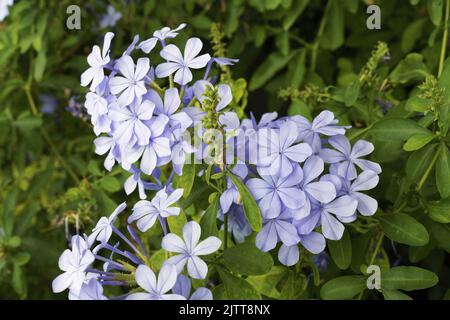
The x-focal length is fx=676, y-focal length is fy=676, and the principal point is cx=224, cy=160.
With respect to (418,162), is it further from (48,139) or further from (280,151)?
(48,139)

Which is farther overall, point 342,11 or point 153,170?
point 342,11

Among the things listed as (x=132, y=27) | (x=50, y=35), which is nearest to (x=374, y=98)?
(x=132, y=27)

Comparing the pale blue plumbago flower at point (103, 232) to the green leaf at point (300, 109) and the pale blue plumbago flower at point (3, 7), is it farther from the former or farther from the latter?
the pale blue plumbago flower at point (3, 7)

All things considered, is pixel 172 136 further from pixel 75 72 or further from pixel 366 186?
pixel 75 72

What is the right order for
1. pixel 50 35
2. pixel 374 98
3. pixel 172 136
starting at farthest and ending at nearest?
pixel 50 35 → pixel 374 98 → pixel 172 136

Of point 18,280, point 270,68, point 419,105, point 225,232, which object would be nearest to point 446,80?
point 419,105

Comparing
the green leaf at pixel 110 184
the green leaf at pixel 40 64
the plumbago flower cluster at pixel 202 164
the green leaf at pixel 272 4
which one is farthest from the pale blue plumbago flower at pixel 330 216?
the green leaf at pixel 40 64
